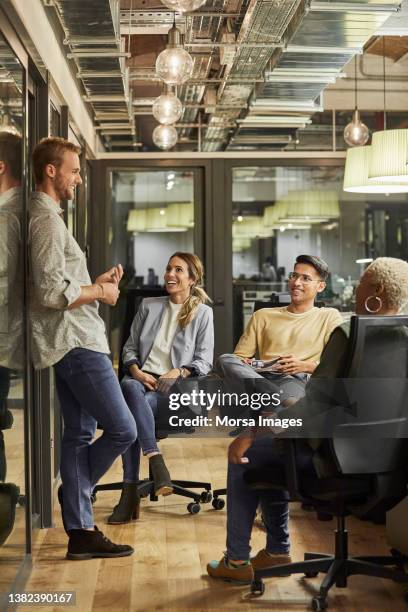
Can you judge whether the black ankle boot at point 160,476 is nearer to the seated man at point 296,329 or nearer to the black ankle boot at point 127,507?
the black ankle boot at point 127,507

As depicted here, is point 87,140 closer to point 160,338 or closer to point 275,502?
point 160,338

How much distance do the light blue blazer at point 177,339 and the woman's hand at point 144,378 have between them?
2.0 inches

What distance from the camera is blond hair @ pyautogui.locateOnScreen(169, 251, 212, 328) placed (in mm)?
4898

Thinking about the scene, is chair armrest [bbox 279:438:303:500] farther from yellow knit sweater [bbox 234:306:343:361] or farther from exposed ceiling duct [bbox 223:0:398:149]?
exposed ceiling duct [bbox 223:0:398:149]

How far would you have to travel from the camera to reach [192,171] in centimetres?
905

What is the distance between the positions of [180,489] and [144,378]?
662 millimetres

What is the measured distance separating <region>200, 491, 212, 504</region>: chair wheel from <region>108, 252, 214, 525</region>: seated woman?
1.30 ft

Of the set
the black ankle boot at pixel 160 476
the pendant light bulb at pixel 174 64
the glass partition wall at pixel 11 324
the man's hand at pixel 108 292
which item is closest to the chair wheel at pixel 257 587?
the glass partition wall at pixel 11 324

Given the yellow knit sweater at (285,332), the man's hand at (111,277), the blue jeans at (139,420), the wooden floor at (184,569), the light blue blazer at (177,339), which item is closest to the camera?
the wooden floor at (184,569)

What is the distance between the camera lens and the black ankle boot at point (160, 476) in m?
4.49

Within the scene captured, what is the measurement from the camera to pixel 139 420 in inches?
179

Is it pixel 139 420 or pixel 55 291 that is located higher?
pixel 55 291

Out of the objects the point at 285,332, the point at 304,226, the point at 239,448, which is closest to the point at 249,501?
the point at 239,448

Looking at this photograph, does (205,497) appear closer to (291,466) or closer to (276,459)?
(276,459)
